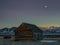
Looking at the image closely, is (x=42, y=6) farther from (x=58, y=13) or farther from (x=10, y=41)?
(x=10, y=41)

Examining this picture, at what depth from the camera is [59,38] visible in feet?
10.0

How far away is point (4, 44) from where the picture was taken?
313 centimetres

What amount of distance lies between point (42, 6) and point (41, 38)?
1.70ft

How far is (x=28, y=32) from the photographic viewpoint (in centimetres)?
304

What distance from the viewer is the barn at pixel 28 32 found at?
301 cm

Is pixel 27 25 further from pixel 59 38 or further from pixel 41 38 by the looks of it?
pixel 59 38

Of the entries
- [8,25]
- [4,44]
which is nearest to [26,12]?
[8,25]

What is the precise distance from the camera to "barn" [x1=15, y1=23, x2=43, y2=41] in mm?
3006

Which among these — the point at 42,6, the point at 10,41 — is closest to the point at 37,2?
the point at 42,6

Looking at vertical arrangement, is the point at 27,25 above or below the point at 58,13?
below

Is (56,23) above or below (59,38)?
above

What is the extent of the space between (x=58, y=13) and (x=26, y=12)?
0.52 m

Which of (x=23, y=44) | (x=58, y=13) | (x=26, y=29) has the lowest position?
(x=23, y=44)

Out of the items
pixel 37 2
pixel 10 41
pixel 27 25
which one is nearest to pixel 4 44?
pixel 10 41
